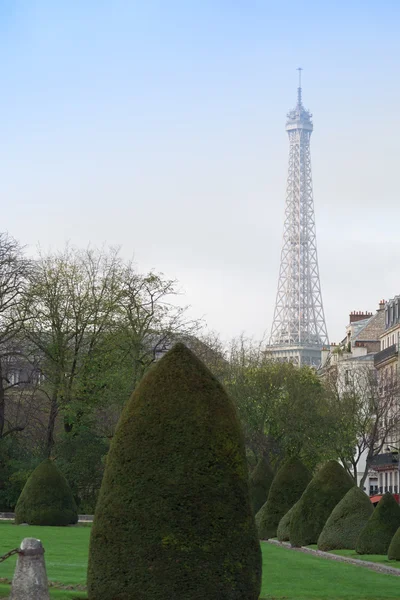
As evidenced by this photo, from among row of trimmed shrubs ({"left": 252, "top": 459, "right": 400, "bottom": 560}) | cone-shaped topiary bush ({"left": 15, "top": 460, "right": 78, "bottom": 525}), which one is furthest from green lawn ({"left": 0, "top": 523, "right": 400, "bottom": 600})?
cone-shaped topiary bush ({"left": 15, "top": 460, "right": 78, "bottom": 525})

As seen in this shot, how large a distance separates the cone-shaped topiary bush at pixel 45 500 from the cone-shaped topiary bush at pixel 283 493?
8.99 m

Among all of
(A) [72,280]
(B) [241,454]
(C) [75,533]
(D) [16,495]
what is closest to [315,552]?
(C) [75,533]

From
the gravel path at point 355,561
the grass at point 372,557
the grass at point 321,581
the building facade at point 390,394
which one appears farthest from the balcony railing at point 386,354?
the grass at point 321,581

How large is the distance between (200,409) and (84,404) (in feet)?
152

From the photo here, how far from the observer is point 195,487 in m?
17.3

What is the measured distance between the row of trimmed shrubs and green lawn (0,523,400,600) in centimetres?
155

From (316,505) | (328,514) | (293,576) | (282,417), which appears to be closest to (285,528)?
(316,505)

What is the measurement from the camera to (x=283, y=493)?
49031 millimetres

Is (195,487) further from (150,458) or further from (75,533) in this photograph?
(75,533)

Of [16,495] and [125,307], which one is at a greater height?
[125,307]

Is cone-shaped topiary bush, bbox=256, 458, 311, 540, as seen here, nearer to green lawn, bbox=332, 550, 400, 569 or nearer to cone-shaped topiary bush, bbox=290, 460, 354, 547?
cone-shaped topiary bush, bbox=290, 460, 354, 547

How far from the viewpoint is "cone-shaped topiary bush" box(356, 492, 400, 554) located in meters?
36.3

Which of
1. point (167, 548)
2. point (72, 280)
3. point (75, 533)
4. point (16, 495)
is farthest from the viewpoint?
point (72, 280)

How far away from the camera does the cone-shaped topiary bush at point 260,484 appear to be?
56594 mm
